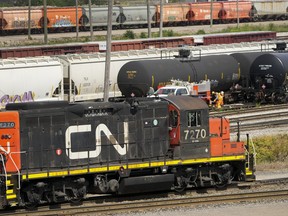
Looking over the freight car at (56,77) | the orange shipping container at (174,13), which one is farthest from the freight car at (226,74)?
the orange shipping container at (174,13)

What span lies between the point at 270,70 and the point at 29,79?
508 inches

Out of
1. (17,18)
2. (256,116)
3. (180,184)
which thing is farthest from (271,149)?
(17,18)

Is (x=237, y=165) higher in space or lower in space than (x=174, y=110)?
lower

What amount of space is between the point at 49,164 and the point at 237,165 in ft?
19.5

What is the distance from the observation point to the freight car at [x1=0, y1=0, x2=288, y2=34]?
2835 inches

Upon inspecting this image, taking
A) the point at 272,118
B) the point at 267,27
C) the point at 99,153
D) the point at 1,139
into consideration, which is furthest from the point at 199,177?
the point at 267,27

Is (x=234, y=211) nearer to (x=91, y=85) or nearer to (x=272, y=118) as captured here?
(x=272, y=118)

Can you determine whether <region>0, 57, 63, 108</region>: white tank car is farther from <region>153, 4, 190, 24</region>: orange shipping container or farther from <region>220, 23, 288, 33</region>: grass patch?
<region>153, 4, 190, 24</region>: orange shipping container

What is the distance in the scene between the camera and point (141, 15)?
7994 cm

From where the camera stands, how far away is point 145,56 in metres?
40.8

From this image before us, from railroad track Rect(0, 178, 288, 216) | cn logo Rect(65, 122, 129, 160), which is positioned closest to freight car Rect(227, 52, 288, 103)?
railroad track Rect(0, 178, 288, 216)

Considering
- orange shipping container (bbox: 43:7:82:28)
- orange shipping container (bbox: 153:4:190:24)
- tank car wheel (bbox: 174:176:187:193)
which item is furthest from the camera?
orange shipping container (bbox: 153:4:190:24)

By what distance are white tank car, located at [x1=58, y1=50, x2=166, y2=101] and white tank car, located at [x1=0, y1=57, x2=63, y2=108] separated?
697 mm

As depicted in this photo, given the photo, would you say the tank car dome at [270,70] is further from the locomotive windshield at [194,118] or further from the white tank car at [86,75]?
the locomotive windshield at [194,118]
